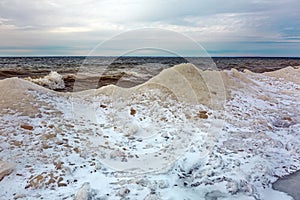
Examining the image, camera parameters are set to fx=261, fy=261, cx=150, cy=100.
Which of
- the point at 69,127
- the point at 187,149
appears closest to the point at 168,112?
the point at 187,149

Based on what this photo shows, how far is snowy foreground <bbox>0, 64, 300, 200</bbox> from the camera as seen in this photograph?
4.34 m

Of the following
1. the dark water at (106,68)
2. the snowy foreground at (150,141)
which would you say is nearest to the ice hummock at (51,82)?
the dark water at (106,68)

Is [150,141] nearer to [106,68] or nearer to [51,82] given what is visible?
[51,82]

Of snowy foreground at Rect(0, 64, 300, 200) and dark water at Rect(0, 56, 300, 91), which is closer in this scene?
snowy foreground at Rect(0, 64, 300, 200)

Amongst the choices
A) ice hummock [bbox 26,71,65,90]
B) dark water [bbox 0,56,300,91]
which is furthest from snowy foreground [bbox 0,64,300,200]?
ice hummock [bbox 26,71,65,90]

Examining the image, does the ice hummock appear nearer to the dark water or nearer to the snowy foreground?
the dark water

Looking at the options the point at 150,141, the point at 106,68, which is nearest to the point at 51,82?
the point at 150,141

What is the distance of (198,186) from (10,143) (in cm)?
373

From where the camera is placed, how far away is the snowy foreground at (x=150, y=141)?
4340 mm

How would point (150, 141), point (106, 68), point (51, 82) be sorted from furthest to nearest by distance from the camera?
point (106, 68), point (51, 82), point (150, 141)

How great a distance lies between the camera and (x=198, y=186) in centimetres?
455

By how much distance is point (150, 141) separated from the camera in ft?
20.0

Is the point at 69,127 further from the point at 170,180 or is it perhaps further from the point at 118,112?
the point at 170,180

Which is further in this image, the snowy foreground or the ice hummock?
the ice hummock
